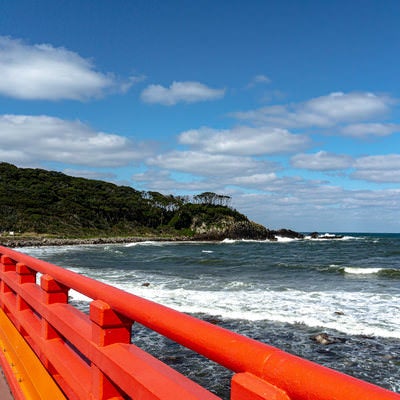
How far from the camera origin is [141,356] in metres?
1.81

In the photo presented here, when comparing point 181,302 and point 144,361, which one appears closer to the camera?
point 144,361

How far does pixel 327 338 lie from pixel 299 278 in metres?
12.0

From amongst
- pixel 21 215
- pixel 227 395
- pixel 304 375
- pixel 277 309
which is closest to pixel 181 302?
pixel 277 309

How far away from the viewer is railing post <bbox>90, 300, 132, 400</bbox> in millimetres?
1956

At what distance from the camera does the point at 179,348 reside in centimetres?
797

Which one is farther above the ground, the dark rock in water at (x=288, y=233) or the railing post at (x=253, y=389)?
the railing post at (x=253, y=389)

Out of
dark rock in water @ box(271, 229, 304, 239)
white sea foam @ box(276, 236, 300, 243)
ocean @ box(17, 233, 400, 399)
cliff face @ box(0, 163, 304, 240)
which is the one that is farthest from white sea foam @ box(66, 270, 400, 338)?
dark rock in water @ box(271, 229, 304, 239)

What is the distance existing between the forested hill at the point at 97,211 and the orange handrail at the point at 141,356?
7634 cm

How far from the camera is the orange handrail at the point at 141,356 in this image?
3.46ft

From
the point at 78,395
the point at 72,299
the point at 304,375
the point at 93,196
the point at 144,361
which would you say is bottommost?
the point at 72,299

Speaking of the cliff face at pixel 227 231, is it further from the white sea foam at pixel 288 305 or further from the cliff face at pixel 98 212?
the white sea foam at pixel 288 305

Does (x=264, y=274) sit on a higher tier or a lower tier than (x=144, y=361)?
lower

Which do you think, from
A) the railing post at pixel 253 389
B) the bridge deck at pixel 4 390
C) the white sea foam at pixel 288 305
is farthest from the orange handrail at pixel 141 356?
the white sea foam at pixel 288 305

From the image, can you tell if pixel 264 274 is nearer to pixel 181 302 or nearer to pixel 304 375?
pixel 181 302
